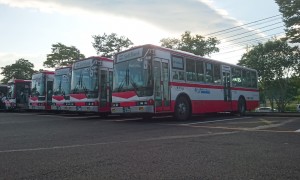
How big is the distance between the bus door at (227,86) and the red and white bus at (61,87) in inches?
356

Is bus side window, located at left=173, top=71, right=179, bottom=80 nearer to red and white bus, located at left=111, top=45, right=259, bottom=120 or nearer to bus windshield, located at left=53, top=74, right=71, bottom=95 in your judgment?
red and white bus, located at left=111, top=45, right=259, bottom=120

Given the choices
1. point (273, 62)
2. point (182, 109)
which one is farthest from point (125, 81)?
point (273, 62)

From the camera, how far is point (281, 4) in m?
28.0

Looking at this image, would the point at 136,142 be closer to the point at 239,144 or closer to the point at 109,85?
the point at 239,144

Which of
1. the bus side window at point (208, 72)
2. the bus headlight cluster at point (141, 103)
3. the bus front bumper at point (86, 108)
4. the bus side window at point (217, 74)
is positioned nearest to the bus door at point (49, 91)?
the bus front bumper at point (86, 108)

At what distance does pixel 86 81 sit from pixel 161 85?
5.37 metres

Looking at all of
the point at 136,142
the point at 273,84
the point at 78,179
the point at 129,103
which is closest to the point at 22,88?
the point at 129,103

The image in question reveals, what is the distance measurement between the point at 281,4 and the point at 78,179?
93.8 ft

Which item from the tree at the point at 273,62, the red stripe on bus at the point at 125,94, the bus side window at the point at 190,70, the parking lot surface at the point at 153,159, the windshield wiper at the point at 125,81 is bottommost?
the parking lot surface at the point at 153,159

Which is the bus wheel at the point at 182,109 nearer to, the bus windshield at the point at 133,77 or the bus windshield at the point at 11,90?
the bus windshield at the point at 133,77

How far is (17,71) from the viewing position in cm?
7150

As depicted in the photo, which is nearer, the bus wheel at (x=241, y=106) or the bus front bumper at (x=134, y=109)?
the bus front bumper at (x=134, y=109)

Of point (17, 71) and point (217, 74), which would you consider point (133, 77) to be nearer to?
point (217, 74)

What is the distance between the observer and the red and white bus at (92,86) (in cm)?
1614
